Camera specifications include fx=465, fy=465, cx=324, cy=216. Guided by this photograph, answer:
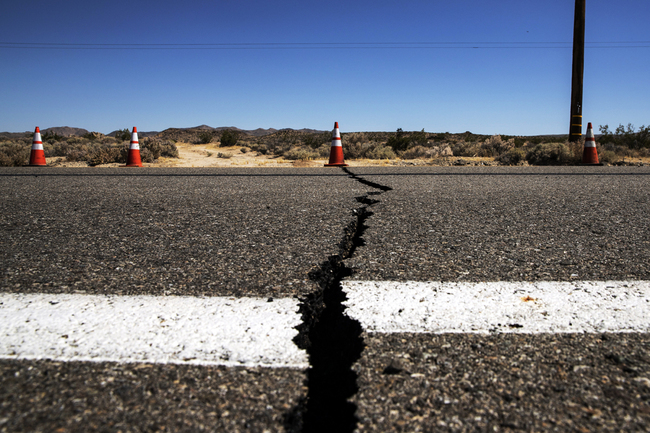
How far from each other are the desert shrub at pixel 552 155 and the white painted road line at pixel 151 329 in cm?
1235

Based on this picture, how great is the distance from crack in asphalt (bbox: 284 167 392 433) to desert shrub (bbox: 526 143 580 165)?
12.0 meters

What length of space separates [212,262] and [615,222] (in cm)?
254

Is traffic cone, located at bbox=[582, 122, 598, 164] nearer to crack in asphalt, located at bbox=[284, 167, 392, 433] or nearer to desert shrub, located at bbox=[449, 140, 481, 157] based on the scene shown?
crack in asphalt, located at bbox=[284, 167, 392, 433]

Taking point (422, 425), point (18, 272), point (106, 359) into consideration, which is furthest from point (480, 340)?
point (18, 272)

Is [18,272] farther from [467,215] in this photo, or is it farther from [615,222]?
[615,222]

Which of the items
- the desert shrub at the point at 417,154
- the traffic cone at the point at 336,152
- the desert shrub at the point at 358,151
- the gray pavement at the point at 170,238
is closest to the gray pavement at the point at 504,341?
the gray pavement at the point at 170,238

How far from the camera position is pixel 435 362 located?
45.8 inches

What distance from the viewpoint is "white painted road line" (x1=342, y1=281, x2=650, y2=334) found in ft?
4.52

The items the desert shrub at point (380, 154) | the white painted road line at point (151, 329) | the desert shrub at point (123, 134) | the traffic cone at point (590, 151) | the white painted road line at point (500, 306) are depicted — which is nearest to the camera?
the white painted road line at point (151, 329)

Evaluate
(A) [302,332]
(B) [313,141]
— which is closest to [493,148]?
(B) [313,141]

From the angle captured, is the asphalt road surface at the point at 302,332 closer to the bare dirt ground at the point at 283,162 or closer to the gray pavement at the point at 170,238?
the gray pavement at the point at 170,238

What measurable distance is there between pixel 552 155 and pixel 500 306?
12.8 m

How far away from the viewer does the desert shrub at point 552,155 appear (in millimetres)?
12172

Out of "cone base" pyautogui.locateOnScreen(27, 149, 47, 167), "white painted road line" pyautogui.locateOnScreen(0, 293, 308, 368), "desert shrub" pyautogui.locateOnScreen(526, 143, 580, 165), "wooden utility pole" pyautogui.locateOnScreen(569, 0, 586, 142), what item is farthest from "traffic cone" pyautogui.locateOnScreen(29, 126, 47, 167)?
"wooden utility pole" pyautogui.locateOnScreen(569, 0, 586, 142)
